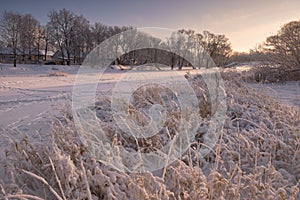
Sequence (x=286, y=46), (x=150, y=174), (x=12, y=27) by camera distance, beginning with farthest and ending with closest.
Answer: (x=12, y=27) → (x=286, y=46) → (x=150, y=174)

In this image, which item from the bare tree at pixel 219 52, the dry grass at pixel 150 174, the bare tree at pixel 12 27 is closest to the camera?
the dry grass at pixel 150 174

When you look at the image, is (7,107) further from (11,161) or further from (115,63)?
(115,63)

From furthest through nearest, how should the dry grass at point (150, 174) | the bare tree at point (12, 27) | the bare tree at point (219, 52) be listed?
1. the bare tree at point (12, 27)
2. the bare tree at point (219, 52)
3. the dry grass at point (150, 174)

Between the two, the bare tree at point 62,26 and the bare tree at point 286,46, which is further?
the bare tree at point 62,26

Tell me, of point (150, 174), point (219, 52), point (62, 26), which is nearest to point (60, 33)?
point (62, 26)

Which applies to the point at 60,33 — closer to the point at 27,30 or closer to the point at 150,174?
the point at 27,30

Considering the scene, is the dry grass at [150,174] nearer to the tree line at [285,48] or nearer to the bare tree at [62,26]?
the tree line at [285,48]

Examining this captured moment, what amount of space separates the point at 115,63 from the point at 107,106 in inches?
1239

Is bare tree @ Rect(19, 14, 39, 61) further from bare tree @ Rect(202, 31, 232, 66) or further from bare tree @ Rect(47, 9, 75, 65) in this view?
bare tree @ Rect(202, 31, 232, 66)

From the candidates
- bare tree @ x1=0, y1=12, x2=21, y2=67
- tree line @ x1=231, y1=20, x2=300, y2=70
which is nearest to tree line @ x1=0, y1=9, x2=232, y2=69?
bare tree @ x1=0, y1=12, x2=21, y2=67

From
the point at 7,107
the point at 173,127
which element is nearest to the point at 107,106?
the point at 173,127

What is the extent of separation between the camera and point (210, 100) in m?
3.93

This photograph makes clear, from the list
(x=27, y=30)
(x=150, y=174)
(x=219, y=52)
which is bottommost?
(x=150, y=174)

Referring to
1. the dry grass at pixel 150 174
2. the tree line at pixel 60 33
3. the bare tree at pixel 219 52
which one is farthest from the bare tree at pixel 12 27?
the dry grass at pixel 150 174
